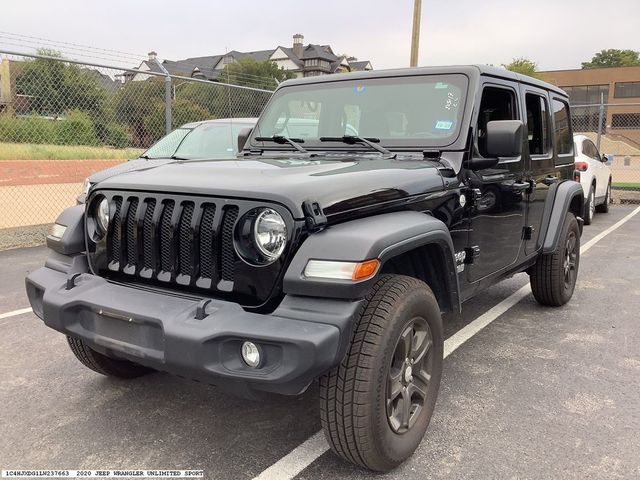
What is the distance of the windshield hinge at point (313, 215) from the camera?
2307 millimetres

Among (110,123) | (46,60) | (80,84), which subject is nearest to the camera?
(46,60)

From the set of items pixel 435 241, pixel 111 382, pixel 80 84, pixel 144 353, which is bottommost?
pixel 111 382

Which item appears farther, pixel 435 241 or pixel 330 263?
pixel 435 241

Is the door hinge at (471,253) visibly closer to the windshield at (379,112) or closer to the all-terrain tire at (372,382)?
the windshield at (379,112)

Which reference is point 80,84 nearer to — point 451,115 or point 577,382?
point 451,115

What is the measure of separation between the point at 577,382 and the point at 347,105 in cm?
228

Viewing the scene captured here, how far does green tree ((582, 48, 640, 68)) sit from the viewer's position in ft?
308

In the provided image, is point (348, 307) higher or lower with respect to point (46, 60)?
lower

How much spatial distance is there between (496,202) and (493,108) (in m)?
0.64

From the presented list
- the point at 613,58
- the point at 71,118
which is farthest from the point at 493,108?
the point at 613,58

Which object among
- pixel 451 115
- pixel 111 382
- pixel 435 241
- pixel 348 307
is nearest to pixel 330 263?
pixel 348 307

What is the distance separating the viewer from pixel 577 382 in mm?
3498

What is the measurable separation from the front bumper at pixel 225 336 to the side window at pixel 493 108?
5.86 ft

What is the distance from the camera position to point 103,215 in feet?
9.47
